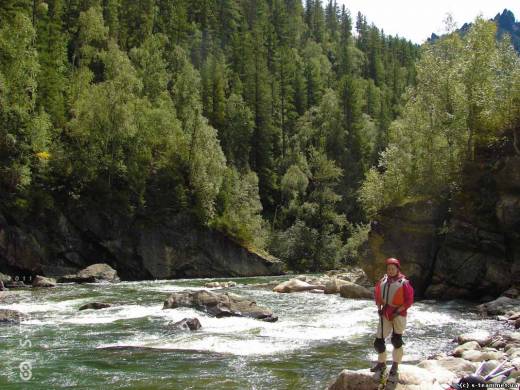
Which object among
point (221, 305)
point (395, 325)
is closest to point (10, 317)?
point (221, 305)

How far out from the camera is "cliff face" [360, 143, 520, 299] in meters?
27.3

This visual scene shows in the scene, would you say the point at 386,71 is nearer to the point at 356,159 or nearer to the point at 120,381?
the point at 356,159

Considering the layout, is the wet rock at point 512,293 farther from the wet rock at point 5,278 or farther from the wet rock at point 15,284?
the wet rock at point 5,278

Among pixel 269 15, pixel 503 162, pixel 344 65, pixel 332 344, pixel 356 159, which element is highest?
pixel 269 15

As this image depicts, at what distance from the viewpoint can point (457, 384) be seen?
10.2 meters

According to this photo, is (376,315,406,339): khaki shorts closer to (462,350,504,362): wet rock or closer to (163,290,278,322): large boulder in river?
(462,350,504,362): wet rock

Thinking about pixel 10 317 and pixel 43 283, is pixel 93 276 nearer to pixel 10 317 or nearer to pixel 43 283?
pixel 43 283

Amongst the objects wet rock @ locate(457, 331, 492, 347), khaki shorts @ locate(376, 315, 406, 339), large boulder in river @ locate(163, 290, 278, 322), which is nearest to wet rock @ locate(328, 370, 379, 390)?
khaki shorts @ locate(376, 315, 406, 339)

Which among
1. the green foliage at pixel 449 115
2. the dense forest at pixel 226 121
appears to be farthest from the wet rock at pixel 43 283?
the green foliage at pixel 449 115

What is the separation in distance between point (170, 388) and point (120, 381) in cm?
130

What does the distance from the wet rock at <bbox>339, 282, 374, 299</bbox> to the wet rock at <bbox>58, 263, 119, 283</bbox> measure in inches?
682

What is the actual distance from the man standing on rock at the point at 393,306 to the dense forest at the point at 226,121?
21.7m

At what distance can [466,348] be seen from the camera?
1473cm

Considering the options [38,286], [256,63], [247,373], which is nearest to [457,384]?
[247,373]
